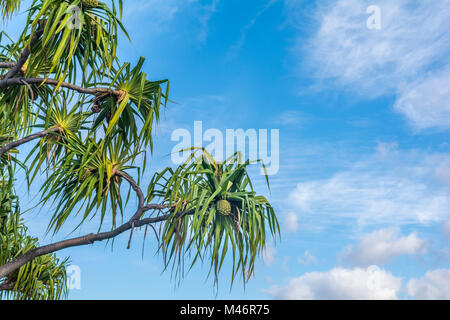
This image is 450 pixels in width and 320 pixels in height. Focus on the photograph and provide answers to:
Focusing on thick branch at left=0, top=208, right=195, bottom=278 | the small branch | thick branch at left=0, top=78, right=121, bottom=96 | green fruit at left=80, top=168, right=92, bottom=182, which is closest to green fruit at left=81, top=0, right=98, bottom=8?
thick branch at left=0, top=78, right=121, bottom=96

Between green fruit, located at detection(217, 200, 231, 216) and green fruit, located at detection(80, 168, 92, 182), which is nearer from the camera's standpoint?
green fruit, located at detection(217, 200, 231, 216)

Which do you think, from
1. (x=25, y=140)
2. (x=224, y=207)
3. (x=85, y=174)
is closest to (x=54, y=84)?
(x=25, y=140)

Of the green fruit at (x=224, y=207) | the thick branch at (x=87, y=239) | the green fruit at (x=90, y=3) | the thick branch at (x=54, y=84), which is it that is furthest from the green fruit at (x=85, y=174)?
the green fruit at (x=90, y=3)

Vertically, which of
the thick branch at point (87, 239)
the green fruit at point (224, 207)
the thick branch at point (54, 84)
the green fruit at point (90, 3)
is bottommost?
the thick branch at point (87, 239)

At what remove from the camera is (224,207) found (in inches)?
231

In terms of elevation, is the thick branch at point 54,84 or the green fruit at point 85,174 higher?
A: the thick branch at point 54,84

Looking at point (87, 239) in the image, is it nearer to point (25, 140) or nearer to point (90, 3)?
point (25, 140)

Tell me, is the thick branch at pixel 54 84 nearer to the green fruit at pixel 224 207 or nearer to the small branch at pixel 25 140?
the small branch at pixel 25 140

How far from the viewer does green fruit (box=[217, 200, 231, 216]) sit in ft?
19.3

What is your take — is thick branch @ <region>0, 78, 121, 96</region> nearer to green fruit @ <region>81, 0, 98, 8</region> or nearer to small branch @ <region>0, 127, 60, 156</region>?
small branch @ <region>0, 127, 60, 156</region>

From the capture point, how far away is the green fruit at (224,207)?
588cm

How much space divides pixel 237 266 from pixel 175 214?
1.13 metres
